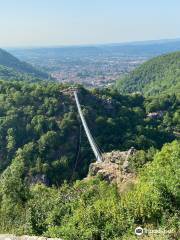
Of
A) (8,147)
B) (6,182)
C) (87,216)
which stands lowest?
(8,147)

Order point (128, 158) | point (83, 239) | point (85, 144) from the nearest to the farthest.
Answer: point (83, 239), point (128, 158), point (85, 144)

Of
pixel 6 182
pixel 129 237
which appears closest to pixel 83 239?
pixel 129 237

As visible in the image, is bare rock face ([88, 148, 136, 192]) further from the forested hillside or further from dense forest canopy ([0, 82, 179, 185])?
dense forest canopy ([0, 82, 179, 185])

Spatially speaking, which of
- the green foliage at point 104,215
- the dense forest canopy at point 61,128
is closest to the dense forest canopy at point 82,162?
the green foliage at point 104,215

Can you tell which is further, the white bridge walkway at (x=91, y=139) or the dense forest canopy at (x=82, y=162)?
the white bridge walkway at (x=91, y=139)

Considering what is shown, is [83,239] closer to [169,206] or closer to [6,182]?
[169,206]

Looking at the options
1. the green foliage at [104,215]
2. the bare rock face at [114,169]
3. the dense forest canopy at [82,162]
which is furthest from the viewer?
the bare rock face at [114,169]

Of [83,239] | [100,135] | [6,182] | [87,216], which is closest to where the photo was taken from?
[83,239]

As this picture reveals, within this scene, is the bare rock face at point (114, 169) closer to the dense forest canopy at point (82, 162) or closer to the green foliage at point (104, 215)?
the dense forest canopy at point (82, 162)

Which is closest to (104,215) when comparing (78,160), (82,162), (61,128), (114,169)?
(114,169)
